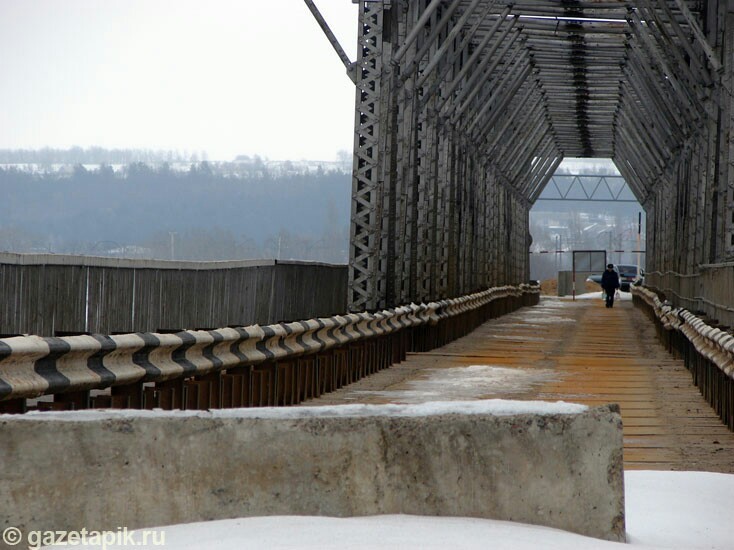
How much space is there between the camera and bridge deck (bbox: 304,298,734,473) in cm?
1097

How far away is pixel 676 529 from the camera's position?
21.1 feet

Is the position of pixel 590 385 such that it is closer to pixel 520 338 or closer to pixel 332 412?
pixel 332 412

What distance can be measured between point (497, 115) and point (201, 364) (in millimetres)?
31181

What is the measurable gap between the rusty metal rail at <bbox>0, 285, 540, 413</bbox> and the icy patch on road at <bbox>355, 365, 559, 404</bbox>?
85 cm

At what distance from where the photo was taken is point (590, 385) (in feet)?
54.4

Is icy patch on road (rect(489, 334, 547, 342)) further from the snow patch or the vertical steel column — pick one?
the snow patch

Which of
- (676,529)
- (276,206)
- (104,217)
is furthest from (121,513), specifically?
(276,206)

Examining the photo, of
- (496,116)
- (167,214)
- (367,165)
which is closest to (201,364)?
(367,165)

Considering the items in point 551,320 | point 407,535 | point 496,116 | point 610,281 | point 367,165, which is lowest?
point 551,320

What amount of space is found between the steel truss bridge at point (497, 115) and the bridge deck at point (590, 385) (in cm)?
189

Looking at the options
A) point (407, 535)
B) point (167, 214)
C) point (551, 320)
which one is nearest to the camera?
point (407, 535)

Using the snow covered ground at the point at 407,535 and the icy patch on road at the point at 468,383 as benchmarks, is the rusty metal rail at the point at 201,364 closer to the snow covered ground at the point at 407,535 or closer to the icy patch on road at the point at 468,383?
the icy patch on road at the point at 468,383

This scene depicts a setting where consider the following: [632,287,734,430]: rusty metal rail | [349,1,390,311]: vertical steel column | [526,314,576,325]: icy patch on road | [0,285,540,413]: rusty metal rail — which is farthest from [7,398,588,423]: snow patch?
[526,314,576,325]: icy patch on road

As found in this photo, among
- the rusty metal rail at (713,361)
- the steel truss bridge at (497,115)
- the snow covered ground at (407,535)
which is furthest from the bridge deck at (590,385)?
the snow covered ground at (407,535)
